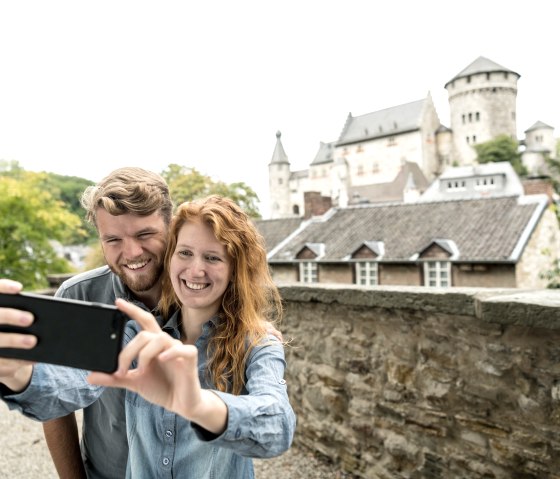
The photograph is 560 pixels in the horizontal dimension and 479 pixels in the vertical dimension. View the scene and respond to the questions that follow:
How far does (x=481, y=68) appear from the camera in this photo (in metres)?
69.0

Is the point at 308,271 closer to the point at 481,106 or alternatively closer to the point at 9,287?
the point at 9,287

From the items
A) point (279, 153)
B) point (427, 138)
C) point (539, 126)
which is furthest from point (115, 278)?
point (539, 126)

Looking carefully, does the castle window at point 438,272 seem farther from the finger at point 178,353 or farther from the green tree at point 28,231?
the finger at point 178,353

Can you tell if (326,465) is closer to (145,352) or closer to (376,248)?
(145,352)

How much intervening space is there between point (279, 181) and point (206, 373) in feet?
262

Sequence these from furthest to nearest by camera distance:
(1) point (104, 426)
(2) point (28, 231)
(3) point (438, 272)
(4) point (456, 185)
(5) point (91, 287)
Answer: (4) point (456, 185), (3) point (438, 272), (2) point (28, 231), (5) point (91, 287), (1) point (104, 426)

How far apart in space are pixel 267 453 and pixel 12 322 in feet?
1.82

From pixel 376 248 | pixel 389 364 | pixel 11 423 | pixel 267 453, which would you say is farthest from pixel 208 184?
pixel 267 453

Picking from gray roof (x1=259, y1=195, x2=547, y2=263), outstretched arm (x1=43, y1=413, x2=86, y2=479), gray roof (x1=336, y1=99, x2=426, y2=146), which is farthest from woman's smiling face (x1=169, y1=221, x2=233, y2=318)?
gray roof (x1=336, y1=99, x2=426, y2=146)

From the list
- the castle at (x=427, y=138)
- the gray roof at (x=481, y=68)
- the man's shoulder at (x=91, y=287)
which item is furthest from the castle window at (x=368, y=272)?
the gray roof at (x=481, y=68)

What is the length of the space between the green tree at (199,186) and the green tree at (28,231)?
43.4 ft

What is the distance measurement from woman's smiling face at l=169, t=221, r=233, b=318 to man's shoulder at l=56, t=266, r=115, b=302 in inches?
21.8

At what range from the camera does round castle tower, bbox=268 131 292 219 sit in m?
80.1

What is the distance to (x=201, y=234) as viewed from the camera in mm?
1319
